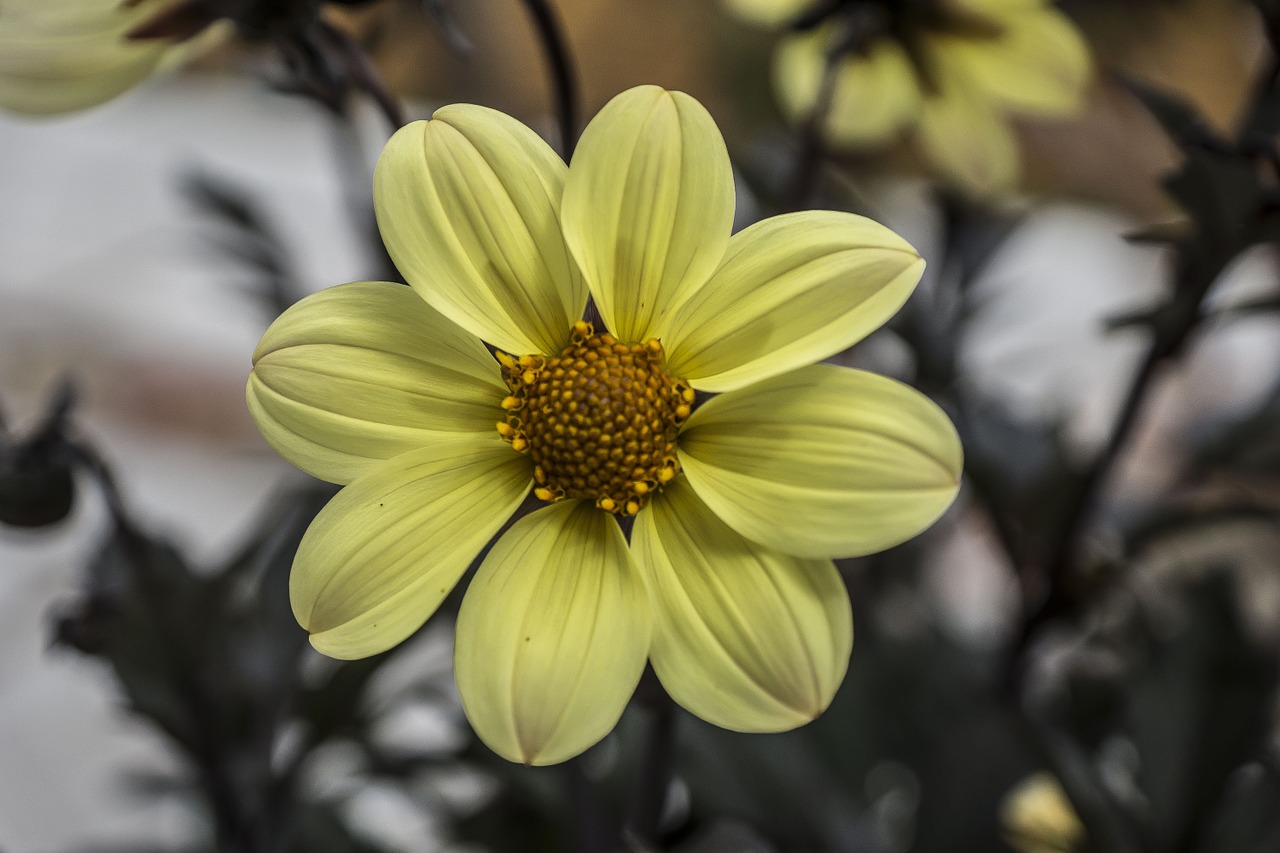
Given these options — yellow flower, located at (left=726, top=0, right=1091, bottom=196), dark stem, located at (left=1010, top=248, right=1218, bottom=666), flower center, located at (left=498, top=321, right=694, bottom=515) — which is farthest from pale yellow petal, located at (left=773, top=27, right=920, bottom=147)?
flower center, located at (left=498, top=321, right=694, bottom=515)

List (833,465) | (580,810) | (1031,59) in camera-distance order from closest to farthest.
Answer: (833,465)
(580,810)
(1031,59)

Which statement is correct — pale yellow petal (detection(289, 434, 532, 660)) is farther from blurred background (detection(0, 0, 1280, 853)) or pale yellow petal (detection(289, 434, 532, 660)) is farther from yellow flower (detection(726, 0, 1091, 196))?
yellow flower (detection(726, 0, 1091, 196))

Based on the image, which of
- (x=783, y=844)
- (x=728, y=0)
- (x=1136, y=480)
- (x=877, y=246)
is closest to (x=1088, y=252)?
(x=1136, y=480)

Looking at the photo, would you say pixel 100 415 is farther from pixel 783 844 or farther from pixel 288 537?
pixel 783 844

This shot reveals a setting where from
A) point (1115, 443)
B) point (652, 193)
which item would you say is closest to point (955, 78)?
point (1115, 443)

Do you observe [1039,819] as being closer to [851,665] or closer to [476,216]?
[851,665]

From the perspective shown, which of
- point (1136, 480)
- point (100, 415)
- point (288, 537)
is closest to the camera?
point (288, 537)
